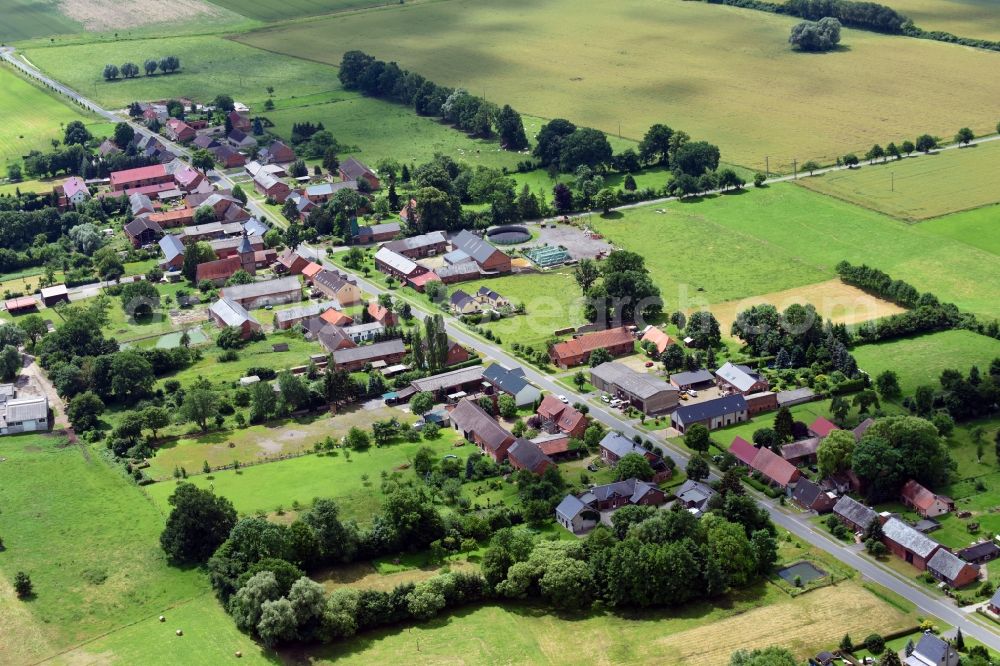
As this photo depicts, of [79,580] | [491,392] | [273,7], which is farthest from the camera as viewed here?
[273,7]

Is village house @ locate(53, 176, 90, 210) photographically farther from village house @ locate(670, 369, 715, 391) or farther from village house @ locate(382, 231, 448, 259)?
village house @ locate(670, 369, 715, 391)

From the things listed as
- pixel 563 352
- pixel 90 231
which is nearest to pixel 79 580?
pixel 563 352

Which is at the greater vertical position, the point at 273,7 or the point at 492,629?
the point at 273,7

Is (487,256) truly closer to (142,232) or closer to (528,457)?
(142,232)

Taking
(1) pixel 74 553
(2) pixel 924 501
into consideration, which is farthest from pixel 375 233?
(2) pixel 924 501

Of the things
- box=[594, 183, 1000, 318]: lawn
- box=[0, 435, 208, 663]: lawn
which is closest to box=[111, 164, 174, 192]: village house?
box=[594, 183, 1000, 318]: lawn

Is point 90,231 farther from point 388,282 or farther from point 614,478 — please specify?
point 614,478

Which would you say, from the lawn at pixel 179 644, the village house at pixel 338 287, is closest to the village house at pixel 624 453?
the lawn at pixel 179 644
